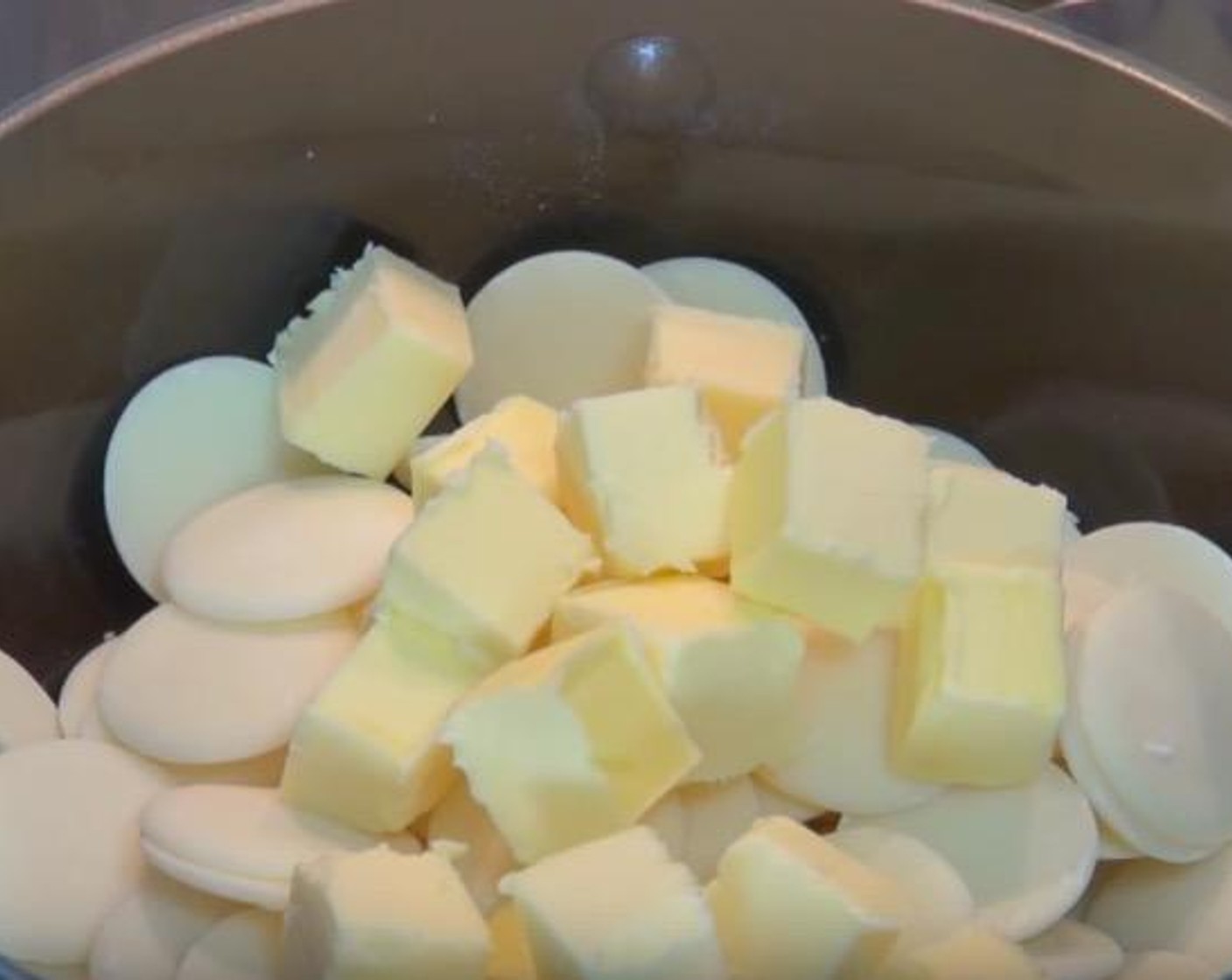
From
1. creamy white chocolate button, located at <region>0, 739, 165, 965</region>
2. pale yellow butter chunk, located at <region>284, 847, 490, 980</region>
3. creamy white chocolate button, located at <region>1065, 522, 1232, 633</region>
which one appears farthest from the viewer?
creamy white chocolate button, located at <region>1065, 522, 1232, 633</region>

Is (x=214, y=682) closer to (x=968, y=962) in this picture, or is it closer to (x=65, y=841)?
(x=65, y=841)

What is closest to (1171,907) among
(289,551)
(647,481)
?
(647,481)

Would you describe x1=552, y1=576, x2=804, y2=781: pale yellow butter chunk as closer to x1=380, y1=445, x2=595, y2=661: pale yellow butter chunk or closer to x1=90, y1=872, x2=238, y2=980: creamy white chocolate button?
x1=380, y1=445, x2=595, y2=661: pale yellow butter chunk

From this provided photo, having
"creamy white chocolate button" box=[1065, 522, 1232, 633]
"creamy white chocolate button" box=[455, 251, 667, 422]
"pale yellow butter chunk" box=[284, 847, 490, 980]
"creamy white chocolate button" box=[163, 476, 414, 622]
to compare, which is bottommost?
"pale yellow butter chunk" box=[284, 847, 490, 980]

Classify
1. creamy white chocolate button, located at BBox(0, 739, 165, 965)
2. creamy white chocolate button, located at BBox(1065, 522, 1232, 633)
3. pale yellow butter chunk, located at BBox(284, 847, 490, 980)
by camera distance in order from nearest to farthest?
1. pale yellow butter chunk, located at BBox(284, 847, 490, 980)
2. creamy white chocolate button, located at BBox(0, 739, 165, 965)
3. creamy white chocolate button, located at BBox(1065, 522, 1232, 633)

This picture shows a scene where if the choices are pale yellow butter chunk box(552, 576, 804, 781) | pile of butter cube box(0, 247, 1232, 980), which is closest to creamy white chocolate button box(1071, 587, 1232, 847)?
pile of butter cube box(0, 247, 1232, 980)

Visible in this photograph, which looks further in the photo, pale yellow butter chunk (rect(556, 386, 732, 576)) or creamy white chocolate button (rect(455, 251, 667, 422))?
creamy white chocolate button (rect(455, 251, 667, 422))
